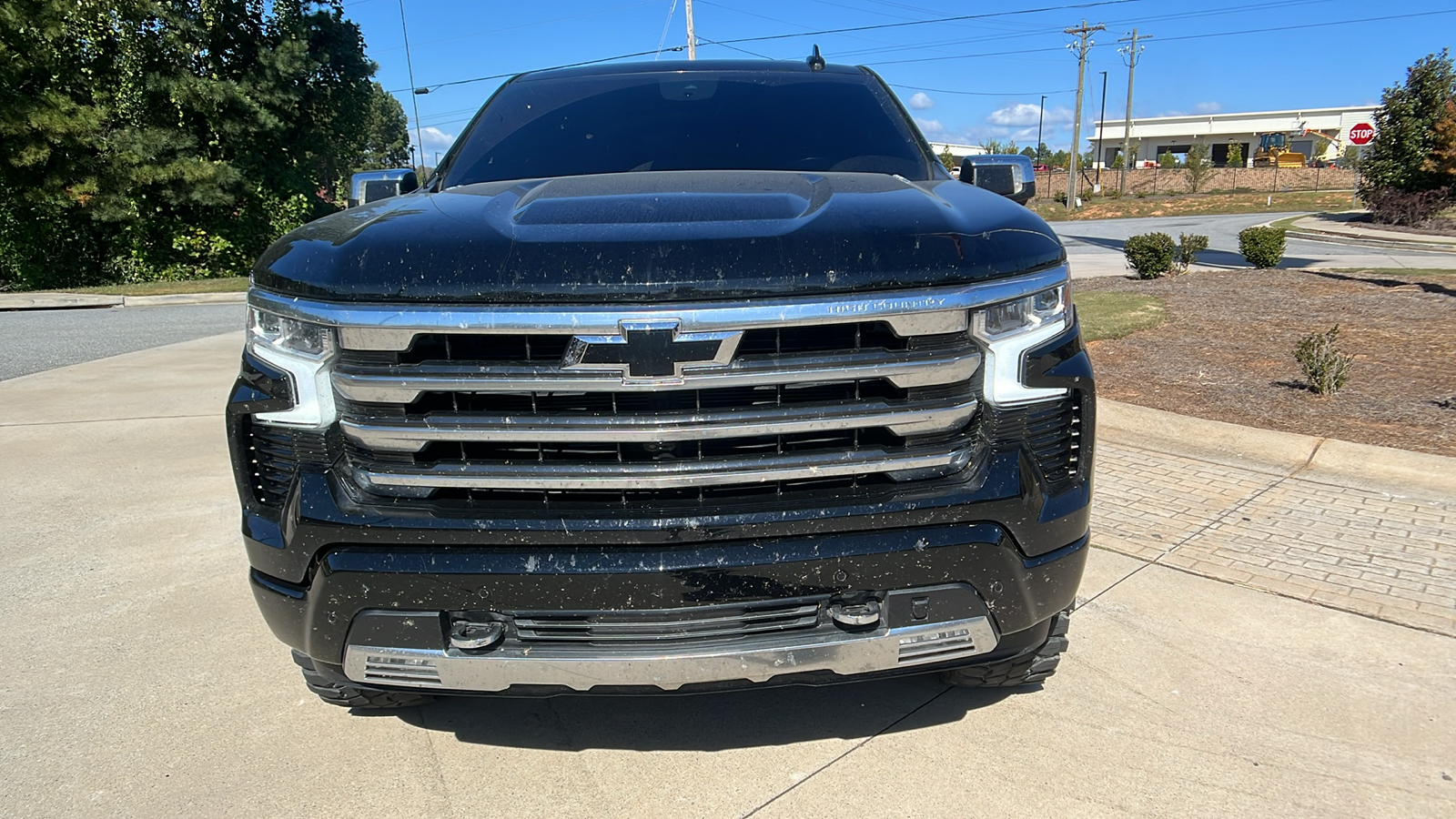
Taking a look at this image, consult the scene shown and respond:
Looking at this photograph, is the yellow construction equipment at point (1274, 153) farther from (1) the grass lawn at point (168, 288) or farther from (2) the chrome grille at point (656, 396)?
(2) the chrome grille at point (656, 396)

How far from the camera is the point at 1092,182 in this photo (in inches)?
2734

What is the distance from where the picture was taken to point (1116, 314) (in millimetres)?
10117

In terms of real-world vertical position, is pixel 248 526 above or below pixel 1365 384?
above

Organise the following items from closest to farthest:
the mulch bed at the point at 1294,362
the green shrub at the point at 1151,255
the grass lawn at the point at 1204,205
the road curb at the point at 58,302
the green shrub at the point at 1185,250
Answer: the mulch bed at the point at 1294,362 < the green shrub at the point at 1151,255 < the green shrub at the point at 1185,250 < the road curb at the point at 58,302 < the grass lawn at the point at 1204,205

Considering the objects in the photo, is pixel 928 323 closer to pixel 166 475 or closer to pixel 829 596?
pixel 829 596

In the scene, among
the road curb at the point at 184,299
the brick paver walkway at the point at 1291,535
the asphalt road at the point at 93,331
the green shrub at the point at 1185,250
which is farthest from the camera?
the road curb at the point at 184,299

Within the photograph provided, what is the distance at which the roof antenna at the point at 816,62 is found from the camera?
3.98m

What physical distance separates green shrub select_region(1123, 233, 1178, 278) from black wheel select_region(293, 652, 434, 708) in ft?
43.3

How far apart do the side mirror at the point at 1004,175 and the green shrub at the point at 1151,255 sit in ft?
36.1

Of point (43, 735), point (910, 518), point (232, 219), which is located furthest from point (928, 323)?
point (232, 219)

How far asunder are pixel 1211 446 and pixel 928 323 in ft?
13.4

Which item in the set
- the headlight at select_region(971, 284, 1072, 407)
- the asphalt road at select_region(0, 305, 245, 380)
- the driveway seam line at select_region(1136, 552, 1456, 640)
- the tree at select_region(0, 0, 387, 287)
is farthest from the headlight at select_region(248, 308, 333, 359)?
the tree at select_region(0, 0, 387, 287)

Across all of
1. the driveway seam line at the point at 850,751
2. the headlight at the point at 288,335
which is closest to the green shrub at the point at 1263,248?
the driveway seam line at the point at 850,751

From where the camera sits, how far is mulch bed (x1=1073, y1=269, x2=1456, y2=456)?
5707 millimetres
